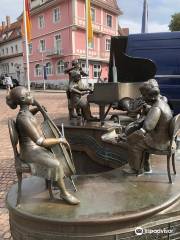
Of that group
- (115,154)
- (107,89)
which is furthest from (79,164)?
(107,89)

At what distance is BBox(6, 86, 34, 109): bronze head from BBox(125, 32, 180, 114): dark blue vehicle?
6.30 metres

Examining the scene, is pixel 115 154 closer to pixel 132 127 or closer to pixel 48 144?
pixel 132 127

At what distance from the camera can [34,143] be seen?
270 cm

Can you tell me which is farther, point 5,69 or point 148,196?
point 5,69

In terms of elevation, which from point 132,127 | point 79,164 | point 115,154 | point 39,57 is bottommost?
point 79,164

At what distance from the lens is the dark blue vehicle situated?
823 centimetres

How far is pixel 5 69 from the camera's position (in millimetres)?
48562

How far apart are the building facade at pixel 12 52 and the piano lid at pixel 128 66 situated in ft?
121

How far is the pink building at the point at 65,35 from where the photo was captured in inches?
1273

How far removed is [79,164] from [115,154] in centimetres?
101

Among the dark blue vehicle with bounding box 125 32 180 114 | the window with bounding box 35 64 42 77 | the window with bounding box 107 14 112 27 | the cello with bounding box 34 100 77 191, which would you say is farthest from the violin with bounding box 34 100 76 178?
the window with bounding box 107 14 112 27

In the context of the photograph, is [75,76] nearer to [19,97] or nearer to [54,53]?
[19,97]

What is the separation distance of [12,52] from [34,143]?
46.3 m

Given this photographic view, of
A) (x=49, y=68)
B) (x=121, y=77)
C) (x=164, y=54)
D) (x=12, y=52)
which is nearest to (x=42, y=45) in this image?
(x=49, y=68)
